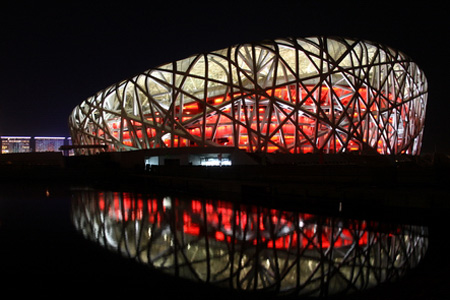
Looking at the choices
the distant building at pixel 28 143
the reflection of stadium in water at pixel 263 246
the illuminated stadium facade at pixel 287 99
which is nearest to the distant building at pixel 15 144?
the distant building at pixel 28 143

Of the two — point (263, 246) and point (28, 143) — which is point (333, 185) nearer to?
point (263, 246)

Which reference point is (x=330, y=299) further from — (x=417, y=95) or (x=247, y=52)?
(x=417, y=95)

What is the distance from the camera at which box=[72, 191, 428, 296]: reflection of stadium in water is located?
20.0 ft

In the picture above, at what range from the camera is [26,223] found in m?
11.6

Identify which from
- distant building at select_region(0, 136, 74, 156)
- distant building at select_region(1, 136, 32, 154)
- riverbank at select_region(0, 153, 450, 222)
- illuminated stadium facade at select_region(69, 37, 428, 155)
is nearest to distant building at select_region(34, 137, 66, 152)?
distant building at select_region(0, 136, 74, 156)

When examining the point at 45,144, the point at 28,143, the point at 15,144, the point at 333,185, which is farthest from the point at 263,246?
the point at 45,144

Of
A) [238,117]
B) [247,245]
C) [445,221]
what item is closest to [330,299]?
[247,245]

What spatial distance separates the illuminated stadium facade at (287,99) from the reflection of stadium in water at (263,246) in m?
22.1

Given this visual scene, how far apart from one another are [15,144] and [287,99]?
79481mm

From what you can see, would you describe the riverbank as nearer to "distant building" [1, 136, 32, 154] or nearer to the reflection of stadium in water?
the reflection of stadium in water

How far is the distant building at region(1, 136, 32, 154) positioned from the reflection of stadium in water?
8976cm

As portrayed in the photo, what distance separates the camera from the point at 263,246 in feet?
27.2

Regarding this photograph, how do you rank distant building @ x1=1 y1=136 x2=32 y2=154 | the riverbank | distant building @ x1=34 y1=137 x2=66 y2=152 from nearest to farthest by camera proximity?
the riverbank < distant building @ x1=1 y1=136 x2=32 y2=154 < distant building @ x1=34 y1=137 x2=66 y2=152

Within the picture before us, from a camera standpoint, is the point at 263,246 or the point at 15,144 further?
the point at 15,144
